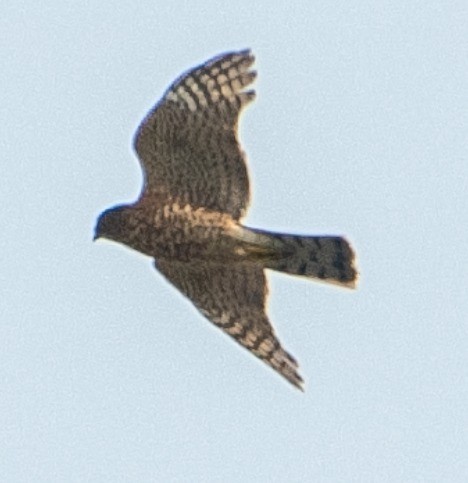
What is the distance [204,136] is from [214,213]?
0.61m

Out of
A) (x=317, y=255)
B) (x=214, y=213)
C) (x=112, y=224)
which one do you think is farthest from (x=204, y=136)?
(x=317, y=255)

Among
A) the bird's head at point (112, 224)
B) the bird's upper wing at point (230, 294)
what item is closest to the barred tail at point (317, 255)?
the bird's upper wing at point (230, 294)

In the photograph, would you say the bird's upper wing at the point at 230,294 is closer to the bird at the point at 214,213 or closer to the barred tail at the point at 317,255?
the bird at the point at 214,213

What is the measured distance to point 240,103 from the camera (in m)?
33.8

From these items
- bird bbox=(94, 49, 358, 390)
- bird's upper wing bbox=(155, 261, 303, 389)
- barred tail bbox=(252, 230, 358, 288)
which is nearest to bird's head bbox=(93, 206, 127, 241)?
bird bbox=(94, 49, 358, 390)

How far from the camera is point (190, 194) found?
34.1 m

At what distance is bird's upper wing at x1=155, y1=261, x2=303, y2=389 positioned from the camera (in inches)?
1348

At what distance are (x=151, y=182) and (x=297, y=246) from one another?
122cm

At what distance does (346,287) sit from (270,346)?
739 mm

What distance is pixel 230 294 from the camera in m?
34.4

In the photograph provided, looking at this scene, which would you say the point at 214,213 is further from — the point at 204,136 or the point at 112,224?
the point at 112,224

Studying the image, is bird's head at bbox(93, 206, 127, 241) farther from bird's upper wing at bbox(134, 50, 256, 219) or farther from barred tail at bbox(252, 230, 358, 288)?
A: barred tail at bbox(252, 230, 358, 288)

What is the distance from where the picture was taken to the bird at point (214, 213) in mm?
33844

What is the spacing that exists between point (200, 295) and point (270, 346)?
28.3 inches
